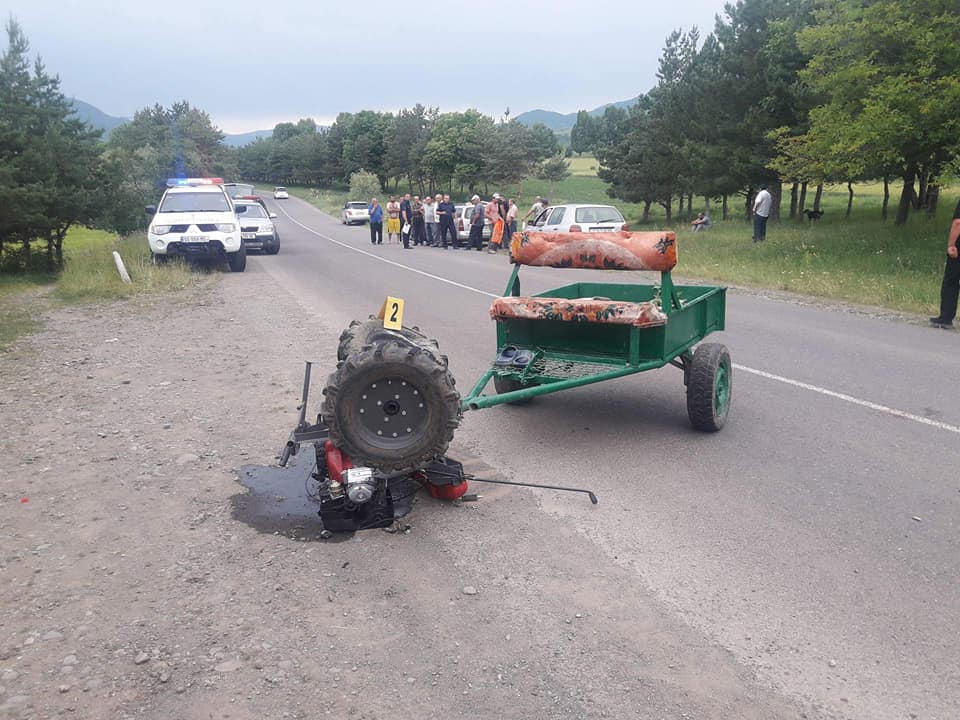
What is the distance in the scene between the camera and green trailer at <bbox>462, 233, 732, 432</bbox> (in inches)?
240

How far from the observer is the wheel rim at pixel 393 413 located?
491 centimetres

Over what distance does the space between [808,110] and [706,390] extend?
2588 cm

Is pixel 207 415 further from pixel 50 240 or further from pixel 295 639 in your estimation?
pixel 50 240

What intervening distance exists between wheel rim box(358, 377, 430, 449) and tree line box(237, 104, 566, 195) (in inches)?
2469

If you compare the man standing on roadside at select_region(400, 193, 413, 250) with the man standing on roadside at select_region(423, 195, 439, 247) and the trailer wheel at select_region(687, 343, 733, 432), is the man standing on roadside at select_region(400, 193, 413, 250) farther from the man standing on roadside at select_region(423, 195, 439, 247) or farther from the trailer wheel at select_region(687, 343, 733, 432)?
the trailer wheel at select_region(687, 343, 733, 432)

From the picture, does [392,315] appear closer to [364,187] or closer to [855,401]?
[855,401]

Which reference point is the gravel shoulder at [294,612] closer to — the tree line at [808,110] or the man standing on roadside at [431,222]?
the tree line at [808,110]

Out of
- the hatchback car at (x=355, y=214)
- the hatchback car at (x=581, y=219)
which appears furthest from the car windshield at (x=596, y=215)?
the hatchback car at (x=355, y=214)

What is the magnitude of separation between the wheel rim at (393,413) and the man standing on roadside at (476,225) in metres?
22.7

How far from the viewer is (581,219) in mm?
22078

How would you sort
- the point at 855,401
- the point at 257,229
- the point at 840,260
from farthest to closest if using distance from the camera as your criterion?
the point at 257,229, the point at 840,260, the point at 855,401

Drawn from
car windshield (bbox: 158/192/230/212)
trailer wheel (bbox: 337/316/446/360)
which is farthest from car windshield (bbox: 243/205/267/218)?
trailer wheel (bbox: 337/316/446/360)

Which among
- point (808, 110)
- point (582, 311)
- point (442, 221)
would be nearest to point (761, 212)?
point (808, 110)

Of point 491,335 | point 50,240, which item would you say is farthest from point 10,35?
point 491,335
